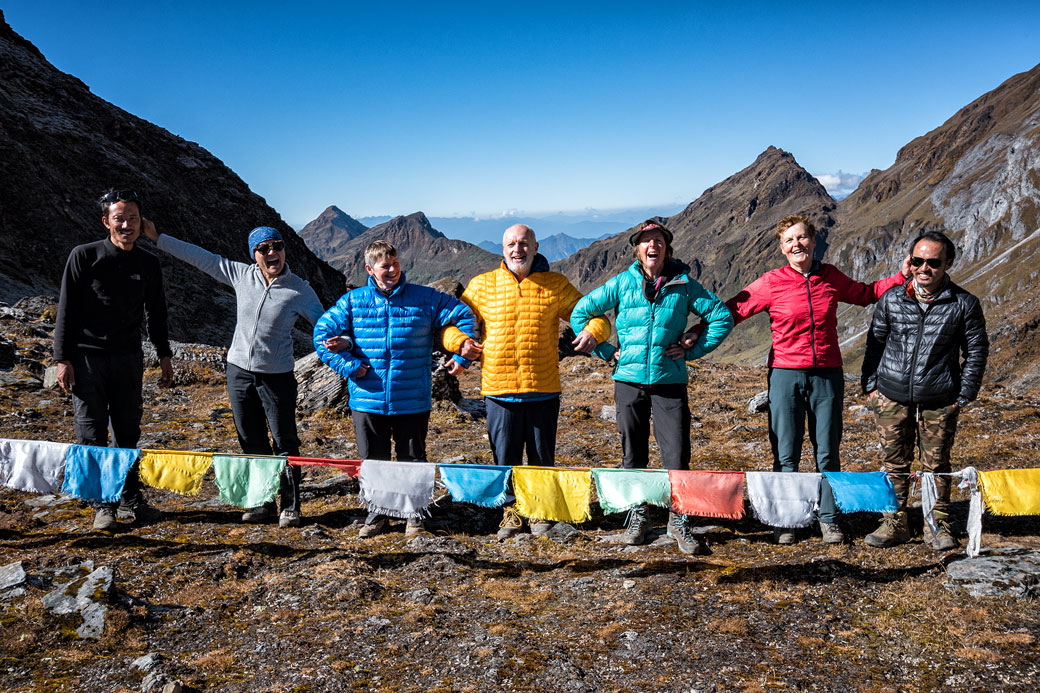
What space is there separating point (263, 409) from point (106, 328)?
6.21 ft

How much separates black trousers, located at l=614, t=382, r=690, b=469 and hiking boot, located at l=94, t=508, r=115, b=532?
604 centimetres

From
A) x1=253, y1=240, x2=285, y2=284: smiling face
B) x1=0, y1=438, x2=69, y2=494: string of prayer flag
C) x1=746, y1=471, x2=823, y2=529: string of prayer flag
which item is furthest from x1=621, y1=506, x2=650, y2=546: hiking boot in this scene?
x1=0, y1=438, x2=69, y2=494: string of prayer flag

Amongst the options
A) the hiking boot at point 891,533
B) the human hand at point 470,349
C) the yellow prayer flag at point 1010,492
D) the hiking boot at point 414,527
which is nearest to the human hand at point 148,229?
the human hand at point 470,349

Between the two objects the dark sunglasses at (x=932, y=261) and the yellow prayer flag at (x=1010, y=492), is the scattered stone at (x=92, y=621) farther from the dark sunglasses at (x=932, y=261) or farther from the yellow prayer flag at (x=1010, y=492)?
the dark sunglasses at (x=932, y=261)

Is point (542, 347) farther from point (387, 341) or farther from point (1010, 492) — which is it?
point (1010, 492)

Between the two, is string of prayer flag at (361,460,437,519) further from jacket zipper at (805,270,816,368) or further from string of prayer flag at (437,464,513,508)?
jacket zipper at (805,270,816,368)

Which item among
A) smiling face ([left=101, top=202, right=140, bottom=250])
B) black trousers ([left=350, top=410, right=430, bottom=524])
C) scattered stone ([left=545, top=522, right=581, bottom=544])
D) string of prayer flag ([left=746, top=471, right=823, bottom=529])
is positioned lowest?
scattered stone ([left=545, top=522, right=581, bottom=544])

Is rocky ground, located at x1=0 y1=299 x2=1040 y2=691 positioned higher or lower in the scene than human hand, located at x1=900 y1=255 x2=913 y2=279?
lower

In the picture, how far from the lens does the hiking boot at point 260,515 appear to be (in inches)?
307

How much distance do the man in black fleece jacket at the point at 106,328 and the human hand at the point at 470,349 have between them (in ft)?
12.6

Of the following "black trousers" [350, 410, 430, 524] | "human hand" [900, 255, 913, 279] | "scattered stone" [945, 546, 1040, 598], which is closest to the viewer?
"scattered stone" [945, 546, 1040, 598]

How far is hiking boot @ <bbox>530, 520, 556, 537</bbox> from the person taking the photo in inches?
294

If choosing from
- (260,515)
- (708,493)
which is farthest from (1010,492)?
(260,515)

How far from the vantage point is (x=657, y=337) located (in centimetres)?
668
